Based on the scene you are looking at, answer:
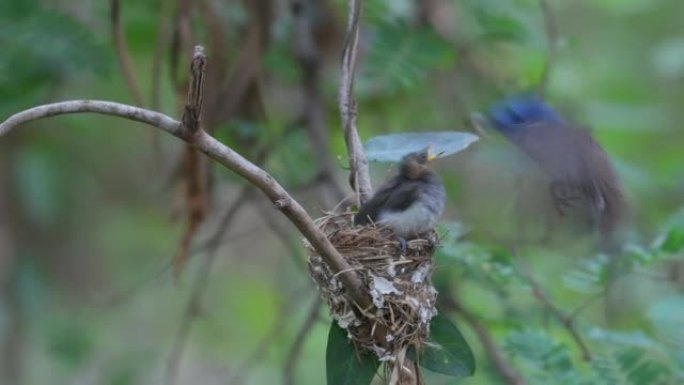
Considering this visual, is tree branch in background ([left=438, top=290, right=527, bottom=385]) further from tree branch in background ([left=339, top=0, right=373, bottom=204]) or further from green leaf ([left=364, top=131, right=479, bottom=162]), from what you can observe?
tree branch in background ([left=339, top=0, right=373, bottom=204])

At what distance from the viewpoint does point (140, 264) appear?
6.33 metres

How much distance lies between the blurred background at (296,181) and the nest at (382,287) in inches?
25.0

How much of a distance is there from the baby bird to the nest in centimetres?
2

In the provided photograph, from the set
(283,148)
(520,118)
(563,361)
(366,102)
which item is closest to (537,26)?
(366,102)

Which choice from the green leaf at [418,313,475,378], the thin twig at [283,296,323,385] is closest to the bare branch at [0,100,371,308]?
the green leaf at [418,313,475,378]

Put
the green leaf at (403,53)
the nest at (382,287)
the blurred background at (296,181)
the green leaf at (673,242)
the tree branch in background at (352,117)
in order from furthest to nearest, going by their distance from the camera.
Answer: the green leaf at (403,53) < the blurred background at (296,181) < the green leaf at (673,242) < the tree branch in background at (352,117) < the nest at (382,287)

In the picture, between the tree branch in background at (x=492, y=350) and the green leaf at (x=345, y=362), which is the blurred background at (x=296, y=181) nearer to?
the tree branch in background at (x=492, y=350)

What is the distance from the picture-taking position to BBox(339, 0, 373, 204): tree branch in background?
2516 mm

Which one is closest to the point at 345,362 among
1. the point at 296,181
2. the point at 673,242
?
the point at 673,242

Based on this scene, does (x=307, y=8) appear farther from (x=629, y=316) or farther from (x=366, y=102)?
(x=629, y=316)

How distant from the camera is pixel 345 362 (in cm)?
245

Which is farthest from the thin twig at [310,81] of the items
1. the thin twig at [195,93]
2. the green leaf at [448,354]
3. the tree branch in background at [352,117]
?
the thin twig at [195,93]

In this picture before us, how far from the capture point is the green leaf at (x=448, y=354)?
2480 mm

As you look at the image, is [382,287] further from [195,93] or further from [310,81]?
[310,81]
